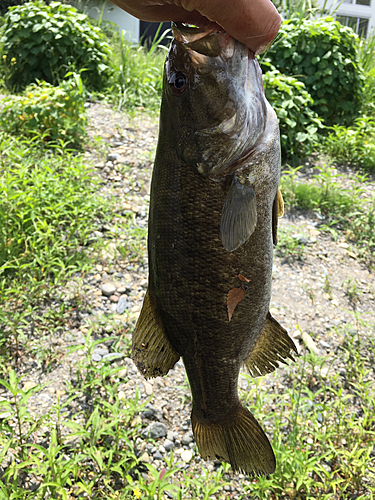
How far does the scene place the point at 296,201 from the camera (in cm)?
561

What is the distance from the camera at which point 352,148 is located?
6.65 metres

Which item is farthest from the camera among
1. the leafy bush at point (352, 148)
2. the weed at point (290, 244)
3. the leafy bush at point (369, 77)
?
the leafy bush at point (369, 77)

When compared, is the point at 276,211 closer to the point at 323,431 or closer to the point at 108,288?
the point at 323,431

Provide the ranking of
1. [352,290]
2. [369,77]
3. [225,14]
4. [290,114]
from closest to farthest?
[225,14] < [352,290] < [290,114] < [369,77]

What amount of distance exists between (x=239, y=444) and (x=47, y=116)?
5.32 meters

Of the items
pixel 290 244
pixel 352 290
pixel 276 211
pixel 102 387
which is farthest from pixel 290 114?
pixel 276 211

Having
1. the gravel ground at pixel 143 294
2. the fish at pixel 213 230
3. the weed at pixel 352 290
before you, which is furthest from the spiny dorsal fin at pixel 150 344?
the weed at pixel 352 290

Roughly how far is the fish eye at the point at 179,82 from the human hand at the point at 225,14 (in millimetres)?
141

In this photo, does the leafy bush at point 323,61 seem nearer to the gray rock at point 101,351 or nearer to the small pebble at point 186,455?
the gray rock at point 101,351

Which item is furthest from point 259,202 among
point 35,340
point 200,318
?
point 35,340

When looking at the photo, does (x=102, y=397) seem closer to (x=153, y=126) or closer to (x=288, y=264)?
(x=288, y=264)

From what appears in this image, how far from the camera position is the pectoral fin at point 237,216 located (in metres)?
1.17

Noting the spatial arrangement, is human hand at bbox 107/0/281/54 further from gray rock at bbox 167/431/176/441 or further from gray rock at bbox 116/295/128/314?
gray rock at bbox 116/295/128/314

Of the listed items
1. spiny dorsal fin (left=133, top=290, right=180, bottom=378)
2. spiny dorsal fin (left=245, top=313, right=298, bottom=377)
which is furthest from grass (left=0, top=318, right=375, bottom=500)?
spiny dorsal fin (left=133, top=290, right=180, bottom=378)
